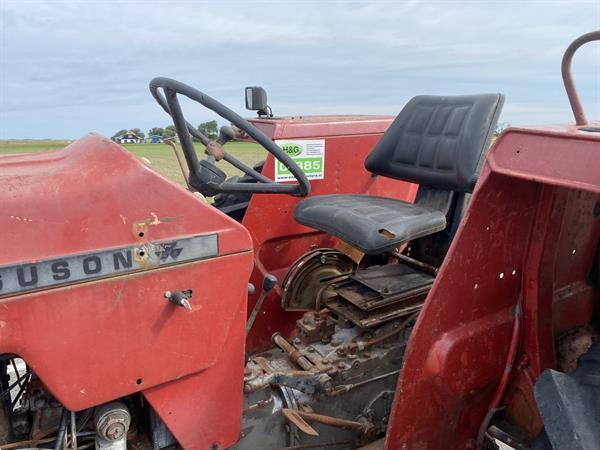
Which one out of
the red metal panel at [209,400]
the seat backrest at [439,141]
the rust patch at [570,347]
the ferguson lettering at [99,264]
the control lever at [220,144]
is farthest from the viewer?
the seat backrest at [439,141]

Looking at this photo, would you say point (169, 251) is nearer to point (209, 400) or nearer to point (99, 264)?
point (99, 264)

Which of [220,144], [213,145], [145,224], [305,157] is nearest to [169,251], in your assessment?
[145,224]

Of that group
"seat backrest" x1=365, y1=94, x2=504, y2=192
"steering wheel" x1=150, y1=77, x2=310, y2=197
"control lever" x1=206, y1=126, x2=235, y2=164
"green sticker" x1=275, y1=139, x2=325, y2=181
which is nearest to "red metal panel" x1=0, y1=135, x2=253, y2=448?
"steering wheel" x1=150, y1=77, x2=310, y2=197

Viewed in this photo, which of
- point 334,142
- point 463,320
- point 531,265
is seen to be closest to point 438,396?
point 463,320

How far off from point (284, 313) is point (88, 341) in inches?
52.2

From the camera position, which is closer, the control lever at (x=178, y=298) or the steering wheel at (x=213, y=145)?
the control lever at (x=178, y=298)

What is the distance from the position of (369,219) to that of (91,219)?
1111mm

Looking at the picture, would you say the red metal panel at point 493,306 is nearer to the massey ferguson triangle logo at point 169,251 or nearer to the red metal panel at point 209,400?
the red metal panel at point 209,400

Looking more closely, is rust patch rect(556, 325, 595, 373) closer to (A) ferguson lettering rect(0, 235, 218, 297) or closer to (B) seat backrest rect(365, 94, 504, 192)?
(B) seat backrest rect(365, 94, 504, 192)

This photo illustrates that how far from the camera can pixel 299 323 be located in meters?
1.86

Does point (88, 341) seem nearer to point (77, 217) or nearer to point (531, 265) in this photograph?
point (77, 217)

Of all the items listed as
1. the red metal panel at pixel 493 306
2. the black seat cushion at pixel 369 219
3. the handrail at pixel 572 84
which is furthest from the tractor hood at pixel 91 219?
the handrail at pixel 572 84

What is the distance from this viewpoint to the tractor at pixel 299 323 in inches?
41.3

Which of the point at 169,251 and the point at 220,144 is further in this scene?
the point at 220,144
